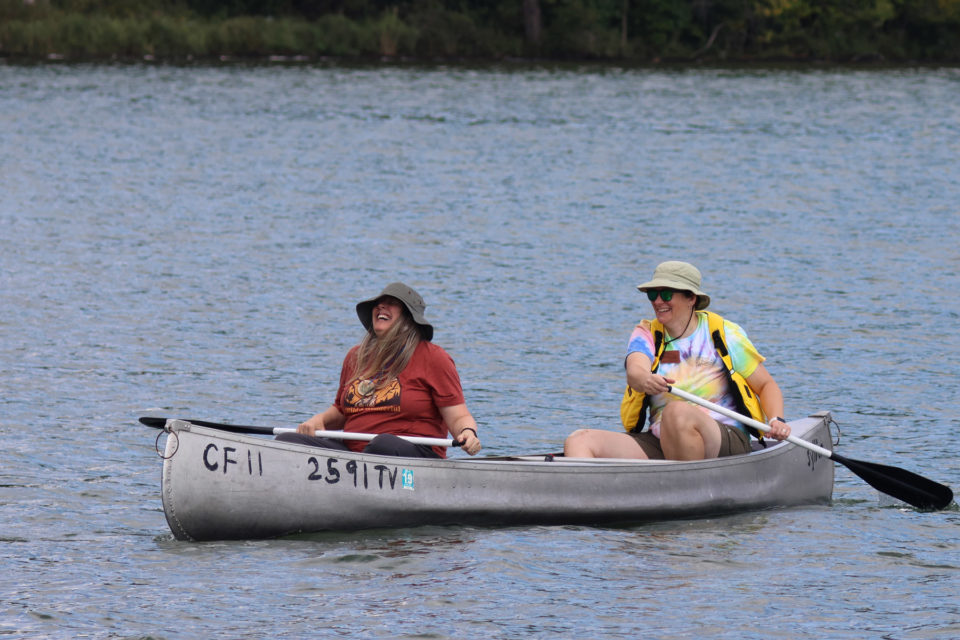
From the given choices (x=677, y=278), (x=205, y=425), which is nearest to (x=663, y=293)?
(x=677, y=278)

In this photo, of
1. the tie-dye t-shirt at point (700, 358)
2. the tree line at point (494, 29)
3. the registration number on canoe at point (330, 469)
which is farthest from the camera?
the tree line at point (494, 29)

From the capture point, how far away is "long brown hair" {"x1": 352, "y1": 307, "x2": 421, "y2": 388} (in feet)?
27.1

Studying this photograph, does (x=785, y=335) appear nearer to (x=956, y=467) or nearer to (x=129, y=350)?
(x=956, y=467)

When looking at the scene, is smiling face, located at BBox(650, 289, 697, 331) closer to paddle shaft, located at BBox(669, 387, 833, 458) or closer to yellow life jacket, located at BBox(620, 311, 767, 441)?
yellow life jacket, located at BBox(620, 311, 767, 441)

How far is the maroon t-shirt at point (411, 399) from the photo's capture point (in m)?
8.29

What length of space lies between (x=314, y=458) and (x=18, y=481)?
291 centimetres

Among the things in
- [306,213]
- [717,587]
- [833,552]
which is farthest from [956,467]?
[306,213]

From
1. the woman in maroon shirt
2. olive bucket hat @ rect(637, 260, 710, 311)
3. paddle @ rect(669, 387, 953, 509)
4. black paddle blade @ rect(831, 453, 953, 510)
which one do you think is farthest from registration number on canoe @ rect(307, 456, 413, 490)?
black paddle blade @ rect(831, 453, 953, 510)

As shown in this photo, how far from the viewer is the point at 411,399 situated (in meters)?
8.31

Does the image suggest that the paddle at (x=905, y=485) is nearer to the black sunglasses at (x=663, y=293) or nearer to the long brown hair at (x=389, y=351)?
the black sunglasses at (x=663, y=293)

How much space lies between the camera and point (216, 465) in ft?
26.1

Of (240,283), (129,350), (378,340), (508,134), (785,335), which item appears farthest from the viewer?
(508,134)

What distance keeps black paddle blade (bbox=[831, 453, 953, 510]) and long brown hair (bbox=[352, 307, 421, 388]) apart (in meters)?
2.92

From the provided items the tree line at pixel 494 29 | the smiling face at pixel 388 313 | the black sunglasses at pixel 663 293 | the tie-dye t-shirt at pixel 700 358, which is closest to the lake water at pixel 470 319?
the tie-dye t-shirt at pixel 700 358
